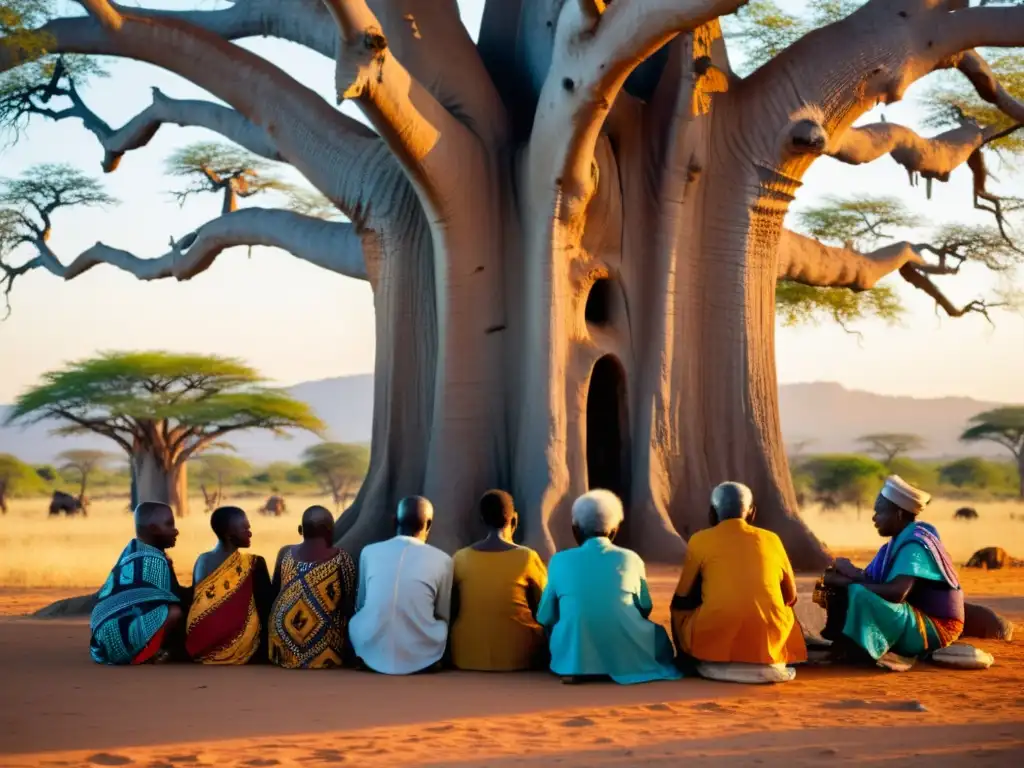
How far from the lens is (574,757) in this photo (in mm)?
4980

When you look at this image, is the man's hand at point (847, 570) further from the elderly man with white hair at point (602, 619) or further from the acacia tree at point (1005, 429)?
the acacia tree at point (1005, 429)

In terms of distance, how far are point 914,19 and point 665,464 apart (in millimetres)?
4134

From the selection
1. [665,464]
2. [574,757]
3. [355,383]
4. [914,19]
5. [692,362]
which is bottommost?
[574,757]

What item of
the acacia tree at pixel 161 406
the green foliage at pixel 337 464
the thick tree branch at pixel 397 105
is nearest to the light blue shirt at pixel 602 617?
the thick tree branch at pixel 397 105

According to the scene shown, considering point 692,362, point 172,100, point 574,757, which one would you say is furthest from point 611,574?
point 172,100

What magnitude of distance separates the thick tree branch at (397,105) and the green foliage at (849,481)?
27.5 m

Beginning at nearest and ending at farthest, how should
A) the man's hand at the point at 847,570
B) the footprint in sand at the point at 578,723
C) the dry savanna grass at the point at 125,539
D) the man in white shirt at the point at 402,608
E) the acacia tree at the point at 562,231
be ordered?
the footprint in sand at the point at 578,723 < the man in white shirt at the point at 402,608 < the man's hand at the point at 847,570 < the acacia tree at the point at 562,231 < the dry savanna grass at the point at 125,539

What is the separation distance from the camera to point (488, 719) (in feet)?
18.5

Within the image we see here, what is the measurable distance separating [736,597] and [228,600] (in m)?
2.35

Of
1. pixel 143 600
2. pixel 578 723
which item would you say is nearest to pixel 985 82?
pixel 143 600

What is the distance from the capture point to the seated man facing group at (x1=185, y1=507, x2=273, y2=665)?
22.8 feet

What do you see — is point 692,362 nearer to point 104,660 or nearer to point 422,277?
point 422,277

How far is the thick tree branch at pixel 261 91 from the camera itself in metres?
11.4

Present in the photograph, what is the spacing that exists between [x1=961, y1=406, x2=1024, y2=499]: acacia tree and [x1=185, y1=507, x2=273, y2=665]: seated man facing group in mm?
32902
